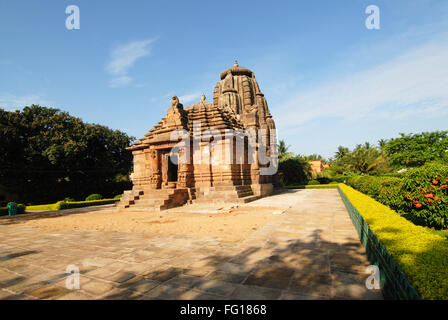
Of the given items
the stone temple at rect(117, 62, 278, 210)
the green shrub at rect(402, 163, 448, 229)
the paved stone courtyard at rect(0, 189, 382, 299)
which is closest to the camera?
the paved stone courtyard at rect(0, 189, 382, 299)

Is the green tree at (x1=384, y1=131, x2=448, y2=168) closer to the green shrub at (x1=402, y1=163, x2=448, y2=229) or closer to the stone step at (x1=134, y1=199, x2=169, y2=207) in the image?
the green shrub at (x1=402, y1=163, x2=448, y2=229)

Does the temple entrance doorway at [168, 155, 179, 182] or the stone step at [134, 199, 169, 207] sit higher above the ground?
the temple entrance doorway at [168, 155, 179, 182]

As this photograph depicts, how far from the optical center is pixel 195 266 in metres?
3.58

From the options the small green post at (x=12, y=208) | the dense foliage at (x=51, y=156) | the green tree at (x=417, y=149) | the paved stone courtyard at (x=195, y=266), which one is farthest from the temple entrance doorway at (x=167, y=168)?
the green tree at (x=417, y=149)

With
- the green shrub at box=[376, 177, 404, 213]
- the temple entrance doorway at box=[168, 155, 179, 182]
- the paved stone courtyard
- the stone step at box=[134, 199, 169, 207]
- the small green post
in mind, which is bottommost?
the small green post

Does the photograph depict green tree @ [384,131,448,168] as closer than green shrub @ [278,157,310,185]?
Yes

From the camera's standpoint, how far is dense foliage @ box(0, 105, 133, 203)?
21.5 metres

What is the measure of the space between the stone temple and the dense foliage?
12.1 m

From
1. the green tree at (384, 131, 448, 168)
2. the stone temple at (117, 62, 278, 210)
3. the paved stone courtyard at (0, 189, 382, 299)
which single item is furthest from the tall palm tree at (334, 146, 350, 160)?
the paved stone courtyard at (0, 189, 382, 299)

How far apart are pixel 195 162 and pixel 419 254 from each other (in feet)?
40.2

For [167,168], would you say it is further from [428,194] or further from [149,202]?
[428,194]
